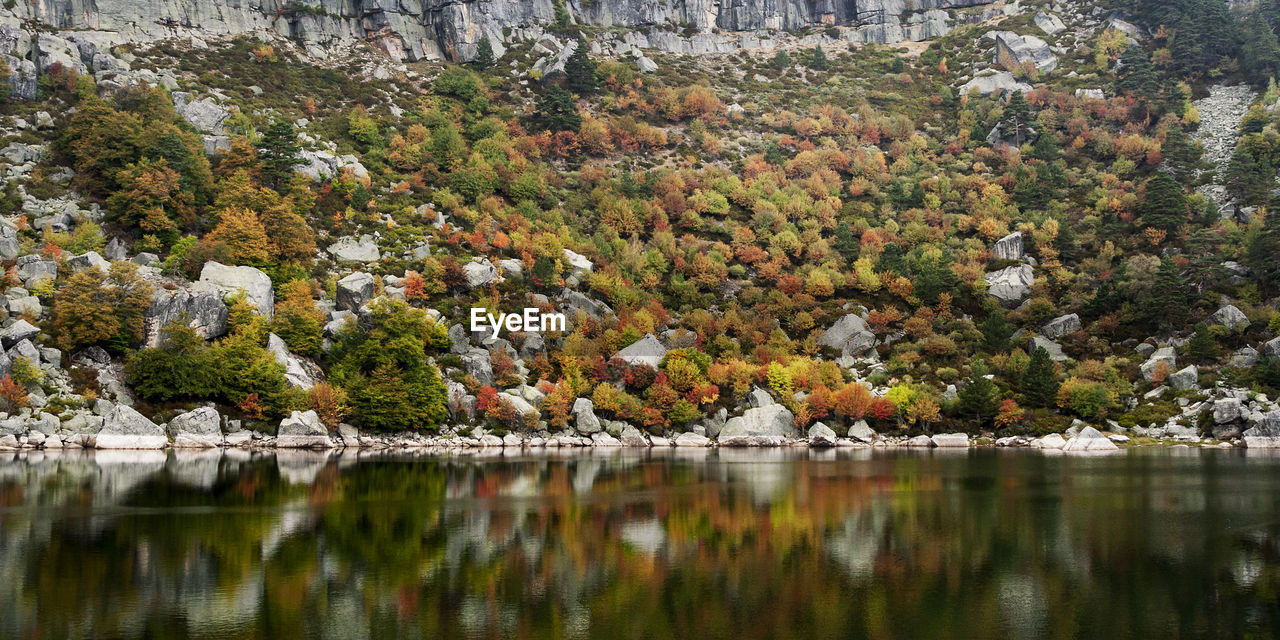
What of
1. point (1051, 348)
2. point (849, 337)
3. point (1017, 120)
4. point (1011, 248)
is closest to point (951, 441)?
point (849, 337)

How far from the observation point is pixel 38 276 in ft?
239

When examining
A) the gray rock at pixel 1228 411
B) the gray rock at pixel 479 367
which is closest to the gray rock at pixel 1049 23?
the gray rock at pixel 1228 411

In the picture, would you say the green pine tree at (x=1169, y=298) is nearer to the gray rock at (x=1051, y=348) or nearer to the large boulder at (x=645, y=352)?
the gray rock at (x=1051, y=348)

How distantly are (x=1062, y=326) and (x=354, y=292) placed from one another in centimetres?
7510

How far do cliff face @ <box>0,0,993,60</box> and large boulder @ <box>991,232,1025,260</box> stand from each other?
80242mm

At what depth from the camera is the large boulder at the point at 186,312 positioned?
7262cm

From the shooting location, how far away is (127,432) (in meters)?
63.8

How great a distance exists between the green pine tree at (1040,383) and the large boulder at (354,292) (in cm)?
6452

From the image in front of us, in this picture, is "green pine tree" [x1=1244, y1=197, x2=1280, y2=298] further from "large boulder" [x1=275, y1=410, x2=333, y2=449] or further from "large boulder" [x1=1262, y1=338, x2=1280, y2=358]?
"large boulder" [x1=275, y1=410, x2=333, y2=449]

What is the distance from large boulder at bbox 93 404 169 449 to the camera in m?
63.2

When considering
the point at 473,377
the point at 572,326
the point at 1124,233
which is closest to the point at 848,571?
the point at 473,377

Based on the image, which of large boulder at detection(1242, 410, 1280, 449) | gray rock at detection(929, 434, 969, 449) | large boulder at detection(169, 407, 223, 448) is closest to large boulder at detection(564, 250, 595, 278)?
gray rock at detection(929, 434, 969, 449)

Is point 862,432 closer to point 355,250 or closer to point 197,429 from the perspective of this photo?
point 355,250

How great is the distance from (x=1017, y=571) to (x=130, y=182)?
88210mm
